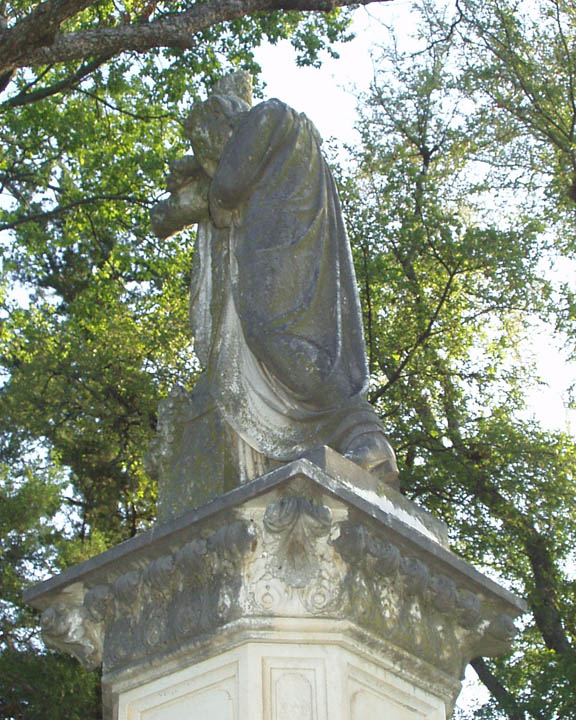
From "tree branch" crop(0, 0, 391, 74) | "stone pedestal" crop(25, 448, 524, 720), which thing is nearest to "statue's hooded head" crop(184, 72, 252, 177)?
"stone pedestal" crop(25, 448, 524, 720)

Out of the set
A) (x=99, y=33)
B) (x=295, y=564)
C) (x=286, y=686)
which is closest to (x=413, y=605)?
(x=295, y=564)

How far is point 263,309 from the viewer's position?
5648mm

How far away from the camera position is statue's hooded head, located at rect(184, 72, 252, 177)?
6277mm

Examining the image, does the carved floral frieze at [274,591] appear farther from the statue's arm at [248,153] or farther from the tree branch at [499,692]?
the tree branch at [499,692]

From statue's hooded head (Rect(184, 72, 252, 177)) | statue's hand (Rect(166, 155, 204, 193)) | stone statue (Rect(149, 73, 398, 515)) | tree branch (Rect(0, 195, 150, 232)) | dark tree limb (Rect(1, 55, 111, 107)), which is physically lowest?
stone statue (Rect(149, 73, 398, 515))

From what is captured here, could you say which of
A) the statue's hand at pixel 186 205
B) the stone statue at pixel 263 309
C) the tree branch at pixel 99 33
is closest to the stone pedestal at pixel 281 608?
the stone statue at pixel 263 309

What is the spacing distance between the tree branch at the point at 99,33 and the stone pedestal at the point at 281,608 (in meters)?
5.63

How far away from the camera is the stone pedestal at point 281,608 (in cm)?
463

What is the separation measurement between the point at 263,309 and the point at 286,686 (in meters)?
1.74

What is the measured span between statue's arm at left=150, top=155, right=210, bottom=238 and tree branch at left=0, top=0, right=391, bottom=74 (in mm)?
3550

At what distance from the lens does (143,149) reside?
56.4 feet

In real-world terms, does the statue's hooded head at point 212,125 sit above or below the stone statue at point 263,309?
above

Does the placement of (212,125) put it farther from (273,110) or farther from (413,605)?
(413,605)

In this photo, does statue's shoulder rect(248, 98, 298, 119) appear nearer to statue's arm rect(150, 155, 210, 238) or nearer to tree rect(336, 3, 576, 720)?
statue's arm rect(150, 155, 210, 238)
